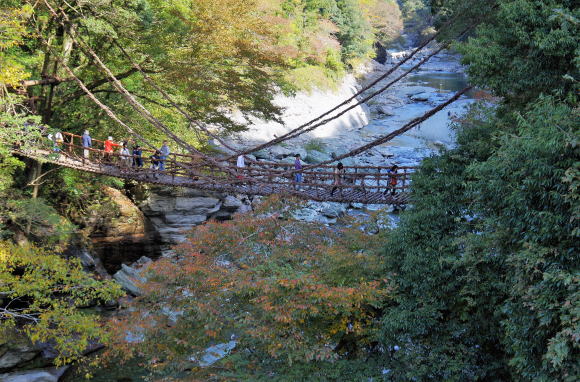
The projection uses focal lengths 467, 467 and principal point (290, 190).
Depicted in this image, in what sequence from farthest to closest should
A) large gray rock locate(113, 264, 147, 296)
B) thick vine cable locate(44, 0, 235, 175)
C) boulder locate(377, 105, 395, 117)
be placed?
boulder locate(377, 105, 395, 117) < large gray rock locate(113, 264, 147, 296) < thick vine cable locate(44, 0, 235, 175)

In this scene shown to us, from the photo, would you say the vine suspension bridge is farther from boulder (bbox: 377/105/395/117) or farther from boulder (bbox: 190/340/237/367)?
boulder (bbox: 377/105/395/117)

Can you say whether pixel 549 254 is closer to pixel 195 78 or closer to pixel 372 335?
pixel 372 335

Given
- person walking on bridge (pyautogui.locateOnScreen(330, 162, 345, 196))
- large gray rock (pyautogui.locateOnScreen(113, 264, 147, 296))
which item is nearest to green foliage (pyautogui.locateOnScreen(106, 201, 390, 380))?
person walking on bridge (pyautogui.locateOnScreen(330, 162, 345, 196))

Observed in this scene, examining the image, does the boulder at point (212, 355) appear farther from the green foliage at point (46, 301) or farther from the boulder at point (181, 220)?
the boulder at point (181, 220)

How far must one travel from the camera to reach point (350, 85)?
32.8m

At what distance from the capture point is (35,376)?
28.8ft

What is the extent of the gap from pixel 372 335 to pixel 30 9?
9959 millimetres

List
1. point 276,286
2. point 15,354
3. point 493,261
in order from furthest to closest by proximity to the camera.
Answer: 1. point 15,354
2. point 276,286
3. point 493,261

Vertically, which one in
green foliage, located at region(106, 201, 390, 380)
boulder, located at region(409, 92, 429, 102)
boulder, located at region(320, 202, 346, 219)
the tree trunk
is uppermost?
the tree trunk

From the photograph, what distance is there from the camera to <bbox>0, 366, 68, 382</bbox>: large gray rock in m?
8.63

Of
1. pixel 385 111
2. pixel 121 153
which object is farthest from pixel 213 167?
pixel 385 111

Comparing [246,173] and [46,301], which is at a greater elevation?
[246,173]

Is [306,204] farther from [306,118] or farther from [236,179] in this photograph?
[306,118]

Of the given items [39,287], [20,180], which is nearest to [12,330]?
[39,287]
